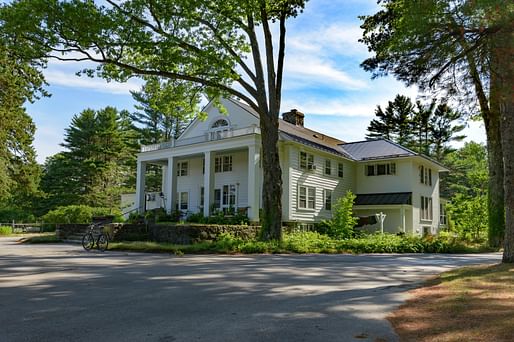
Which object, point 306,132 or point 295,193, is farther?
point 306,132

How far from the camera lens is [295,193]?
27.0 meters

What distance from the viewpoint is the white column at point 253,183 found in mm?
24516

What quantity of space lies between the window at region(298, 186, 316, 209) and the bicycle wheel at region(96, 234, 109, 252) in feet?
43.0

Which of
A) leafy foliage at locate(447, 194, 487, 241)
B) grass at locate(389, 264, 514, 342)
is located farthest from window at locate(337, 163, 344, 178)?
grass at locate(389, 264, 514, 342)

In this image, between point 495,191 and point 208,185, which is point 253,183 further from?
point 495,191

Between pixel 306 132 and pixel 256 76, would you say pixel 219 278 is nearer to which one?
pixel 256 76

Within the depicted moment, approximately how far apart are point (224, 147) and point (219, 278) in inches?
698

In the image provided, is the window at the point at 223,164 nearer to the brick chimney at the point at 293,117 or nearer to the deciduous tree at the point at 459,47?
the brick chimney at the point at 293,117

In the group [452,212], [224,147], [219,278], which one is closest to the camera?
[219,278]

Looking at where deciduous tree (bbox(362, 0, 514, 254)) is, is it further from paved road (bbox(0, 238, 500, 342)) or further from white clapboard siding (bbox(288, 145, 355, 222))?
white clapboard siding (bbox(288, 145, 355, 222))

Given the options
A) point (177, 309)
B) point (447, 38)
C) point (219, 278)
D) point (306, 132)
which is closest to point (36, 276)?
point (219, 278)

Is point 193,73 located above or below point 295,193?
above

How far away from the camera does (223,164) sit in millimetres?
29938

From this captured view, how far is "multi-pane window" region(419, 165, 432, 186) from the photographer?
107 feet
